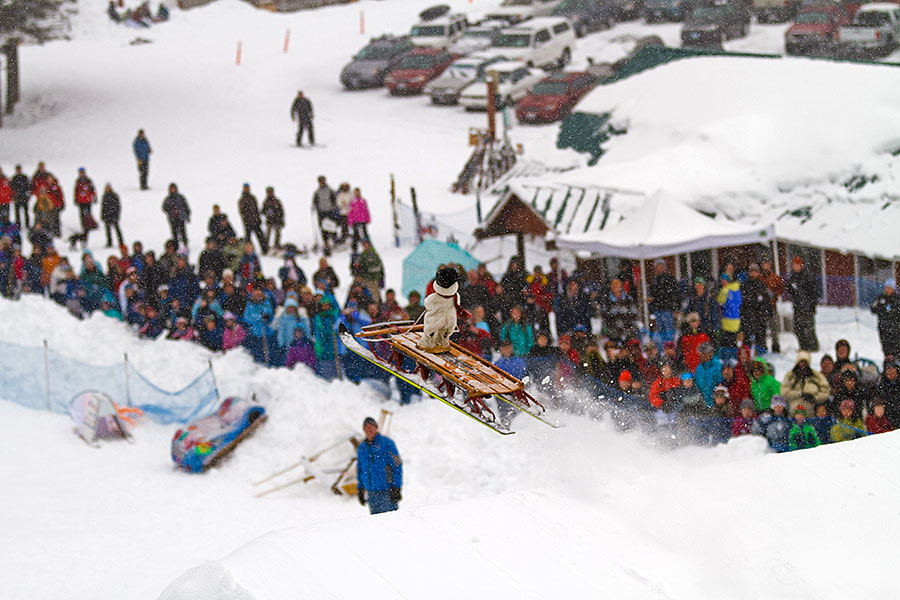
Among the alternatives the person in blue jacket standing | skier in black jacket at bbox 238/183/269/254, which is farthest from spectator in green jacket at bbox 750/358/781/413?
skier in black jacket at bbox 238/183/269/254

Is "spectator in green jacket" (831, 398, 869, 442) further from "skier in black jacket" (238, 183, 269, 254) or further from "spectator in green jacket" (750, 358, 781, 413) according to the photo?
"skier in black jacket" (238, 183, 269, 254)

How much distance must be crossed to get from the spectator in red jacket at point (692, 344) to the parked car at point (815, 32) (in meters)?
20.9

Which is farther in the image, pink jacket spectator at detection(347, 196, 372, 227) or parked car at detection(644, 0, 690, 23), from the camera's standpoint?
parked car at detection(644, 0, 690, 23)

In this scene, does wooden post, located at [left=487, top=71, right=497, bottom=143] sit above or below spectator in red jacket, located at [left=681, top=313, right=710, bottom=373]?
above

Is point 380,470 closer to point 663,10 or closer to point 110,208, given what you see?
point 110,208

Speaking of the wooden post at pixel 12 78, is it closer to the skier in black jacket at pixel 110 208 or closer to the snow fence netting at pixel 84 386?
the skier in black jacket at pixel 110 208

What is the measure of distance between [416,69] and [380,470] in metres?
22.0

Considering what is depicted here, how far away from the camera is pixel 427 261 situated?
54.3 ft

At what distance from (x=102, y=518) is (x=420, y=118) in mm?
18525

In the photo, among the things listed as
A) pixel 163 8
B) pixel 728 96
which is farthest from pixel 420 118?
pixel 163 8

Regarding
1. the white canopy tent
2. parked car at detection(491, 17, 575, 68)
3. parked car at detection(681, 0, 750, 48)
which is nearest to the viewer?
the white canopy tent

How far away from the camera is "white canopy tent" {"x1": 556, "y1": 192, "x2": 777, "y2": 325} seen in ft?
49.0

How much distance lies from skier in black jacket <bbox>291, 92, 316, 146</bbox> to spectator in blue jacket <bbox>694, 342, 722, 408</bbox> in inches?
613

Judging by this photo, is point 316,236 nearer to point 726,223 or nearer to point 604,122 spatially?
point 604,122
